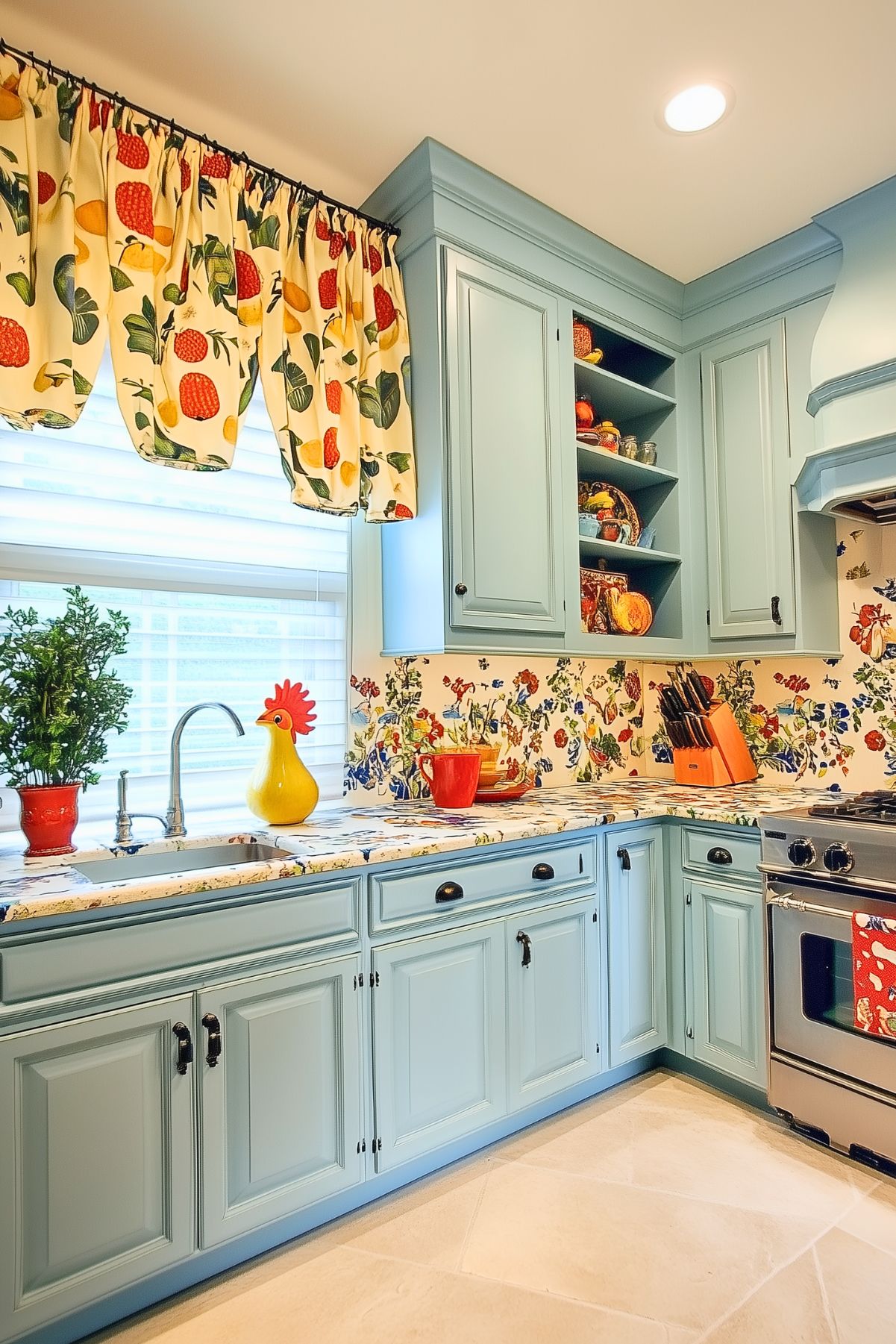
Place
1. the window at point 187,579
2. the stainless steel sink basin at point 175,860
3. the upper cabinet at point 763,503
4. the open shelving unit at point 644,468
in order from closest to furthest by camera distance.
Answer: the stainless steel sink basin at point 175,860 → the window at point 187,579 → the upper cabinet at point 763,503 → the open shelving unit at point 644,468

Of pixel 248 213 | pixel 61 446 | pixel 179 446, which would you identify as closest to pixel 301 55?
pixel 248 213

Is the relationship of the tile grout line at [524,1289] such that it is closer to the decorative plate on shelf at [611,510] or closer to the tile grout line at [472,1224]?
the tile grout line at [472,1224]

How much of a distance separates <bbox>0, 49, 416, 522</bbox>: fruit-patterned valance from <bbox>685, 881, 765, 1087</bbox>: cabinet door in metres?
1.53

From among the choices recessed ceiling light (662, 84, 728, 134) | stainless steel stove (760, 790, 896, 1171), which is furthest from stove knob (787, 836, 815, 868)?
recessed ceiling light (662, 84, 728, 134)

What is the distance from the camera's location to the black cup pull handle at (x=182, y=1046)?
154 centimetres

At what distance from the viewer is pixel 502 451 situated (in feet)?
7.82

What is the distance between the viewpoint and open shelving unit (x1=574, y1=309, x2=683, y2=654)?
2.85 meters

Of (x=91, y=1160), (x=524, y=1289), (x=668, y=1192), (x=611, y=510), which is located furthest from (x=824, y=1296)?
(x=611, y=510)

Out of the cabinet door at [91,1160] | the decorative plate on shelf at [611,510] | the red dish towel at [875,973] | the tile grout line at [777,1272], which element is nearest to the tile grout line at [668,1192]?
the tile grout line at [777,1272]

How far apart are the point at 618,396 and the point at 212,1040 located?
2.51 m

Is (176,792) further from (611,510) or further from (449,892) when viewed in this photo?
(611,510)

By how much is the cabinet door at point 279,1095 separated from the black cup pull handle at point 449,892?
0.26 meters

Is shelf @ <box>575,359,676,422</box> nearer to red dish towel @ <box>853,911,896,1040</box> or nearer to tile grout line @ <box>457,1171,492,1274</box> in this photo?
red dish towel @ <box>853,911,896,1040</box>

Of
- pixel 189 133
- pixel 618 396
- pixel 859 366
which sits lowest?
pixel 859 366
